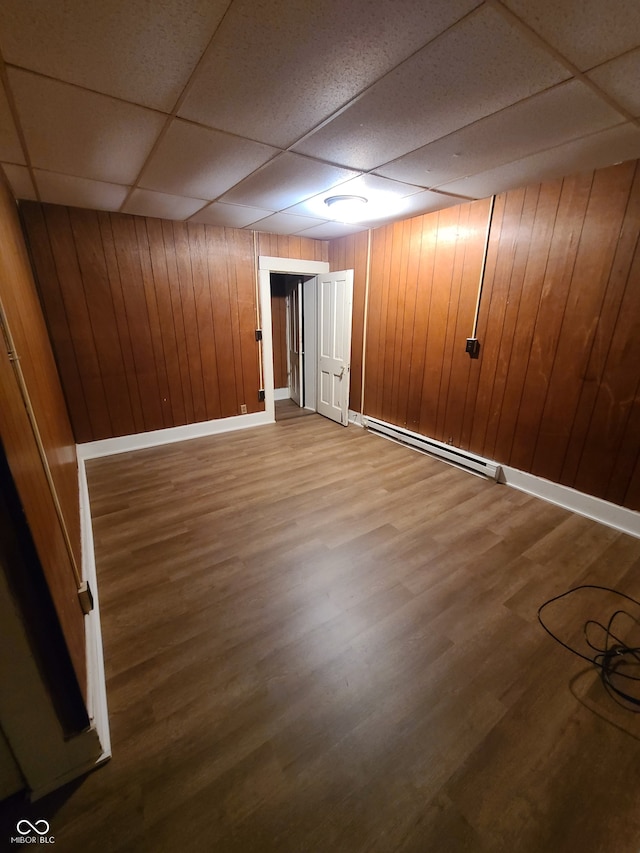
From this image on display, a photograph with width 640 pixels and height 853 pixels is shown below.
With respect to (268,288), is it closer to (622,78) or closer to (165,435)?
(165,435)

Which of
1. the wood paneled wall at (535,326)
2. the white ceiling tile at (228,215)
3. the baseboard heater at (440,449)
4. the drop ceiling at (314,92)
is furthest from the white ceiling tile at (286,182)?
the baseboard heater at (440,449)

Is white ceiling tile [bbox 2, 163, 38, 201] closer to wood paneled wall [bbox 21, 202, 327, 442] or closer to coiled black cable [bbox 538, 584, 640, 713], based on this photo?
wood paneled wall [bbox 21, 202, 327, 442]

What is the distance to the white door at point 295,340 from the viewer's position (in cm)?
545

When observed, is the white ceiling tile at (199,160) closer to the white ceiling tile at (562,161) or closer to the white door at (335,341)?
the white ceiling tile at (562,161)

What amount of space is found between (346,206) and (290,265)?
5.23 ft

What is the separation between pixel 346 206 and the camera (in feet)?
10.2

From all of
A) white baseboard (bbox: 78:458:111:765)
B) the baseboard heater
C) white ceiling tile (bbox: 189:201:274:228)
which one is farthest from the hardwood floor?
white ceiling tile (bbox: 189:201:274:228)

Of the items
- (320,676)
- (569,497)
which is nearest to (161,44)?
(320,676)

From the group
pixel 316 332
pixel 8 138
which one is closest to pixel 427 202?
pixel 316 332

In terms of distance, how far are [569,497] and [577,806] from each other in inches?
84.3

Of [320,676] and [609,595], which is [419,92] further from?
[609,595]

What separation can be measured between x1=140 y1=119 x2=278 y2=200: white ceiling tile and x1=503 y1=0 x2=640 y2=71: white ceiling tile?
54.5 inches

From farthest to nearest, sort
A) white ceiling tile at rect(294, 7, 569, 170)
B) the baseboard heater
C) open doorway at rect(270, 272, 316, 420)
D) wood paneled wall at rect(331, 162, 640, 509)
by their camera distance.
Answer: open doorway at rect(270, 272, 316, 420)
the baseboard heater
wood paneled wall at rect(331, 162, 640, 509)
white ceiling tile at rect(294, 7, 569, 170)

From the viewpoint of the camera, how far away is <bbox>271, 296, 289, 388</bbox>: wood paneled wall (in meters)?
5.82
